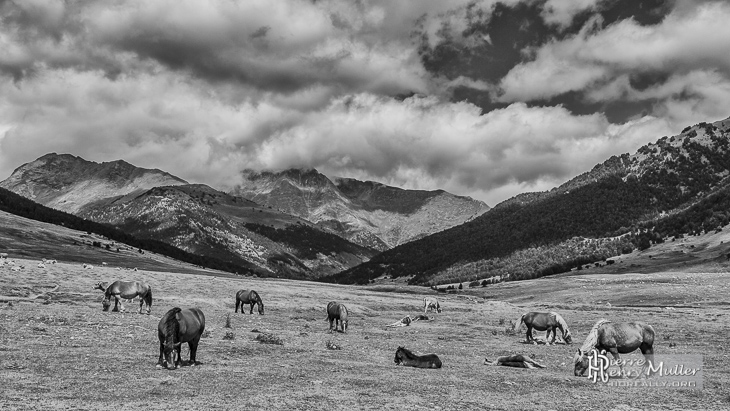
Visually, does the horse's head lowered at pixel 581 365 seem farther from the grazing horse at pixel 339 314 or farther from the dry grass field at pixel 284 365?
the grazing horse at pixel 339 314

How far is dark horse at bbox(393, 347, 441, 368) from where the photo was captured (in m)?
22.6

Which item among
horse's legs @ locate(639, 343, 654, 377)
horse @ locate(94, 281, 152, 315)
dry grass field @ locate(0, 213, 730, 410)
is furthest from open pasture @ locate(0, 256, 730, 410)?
horse's legs @ locate(639, 343, 654, 377)

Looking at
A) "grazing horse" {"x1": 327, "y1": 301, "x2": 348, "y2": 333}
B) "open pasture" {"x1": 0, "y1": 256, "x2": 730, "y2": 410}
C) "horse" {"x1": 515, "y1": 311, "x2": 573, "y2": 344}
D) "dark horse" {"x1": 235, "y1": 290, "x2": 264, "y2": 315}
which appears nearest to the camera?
"open pasture" {"x1": 0, "y1": 256, "x2": 730, "y2": 410}

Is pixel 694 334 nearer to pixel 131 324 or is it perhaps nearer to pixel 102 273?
pixel 131 324

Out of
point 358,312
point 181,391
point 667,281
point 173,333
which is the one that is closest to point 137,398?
point 181,391

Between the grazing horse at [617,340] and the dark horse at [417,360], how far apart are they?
6.07 metres

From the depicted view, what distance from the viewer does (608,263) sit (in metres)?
185

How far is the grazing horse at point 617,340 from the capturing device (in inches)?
823

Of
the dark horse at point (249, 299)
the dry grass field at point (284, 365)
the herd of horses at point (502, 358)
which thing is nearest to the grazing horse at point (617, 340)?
the herd of horses at point (502, 358)

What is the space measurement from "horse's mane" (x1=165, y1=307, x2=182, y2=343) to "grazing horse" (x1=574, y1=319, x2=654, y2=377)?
657 inches

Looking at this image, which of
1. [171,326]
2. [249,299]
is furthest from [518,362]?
[249,299]

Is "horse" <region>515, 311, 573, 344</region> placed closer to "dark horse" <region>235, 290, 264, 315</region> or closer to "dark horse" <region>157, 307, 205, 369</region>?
"dark horse" <region>157, 307, 205, 369</region>

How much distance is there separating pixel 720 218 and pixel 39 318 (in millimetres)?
229887

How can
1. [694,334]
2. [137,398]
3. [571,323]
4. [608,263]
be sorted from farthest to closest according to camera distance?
[608,263], [571,323], [694,334], [137,398]
